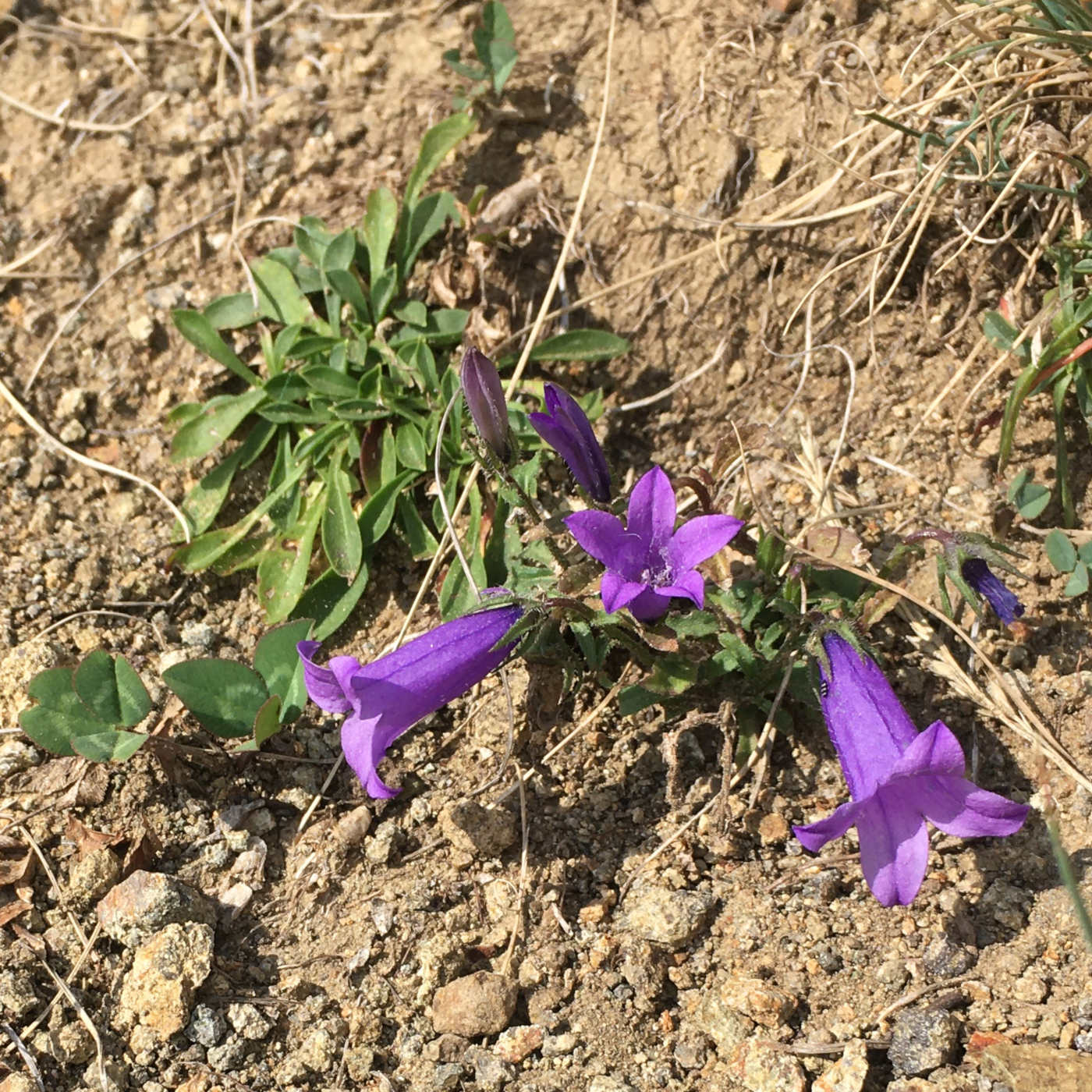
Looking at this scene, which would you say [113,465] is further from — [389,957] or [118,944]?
[389,957]

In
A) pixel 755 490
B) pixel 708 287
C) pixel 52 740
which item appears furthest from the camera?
pixel 708 287

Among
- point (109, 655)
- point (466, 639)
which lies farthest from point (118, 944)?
point (466, 639)

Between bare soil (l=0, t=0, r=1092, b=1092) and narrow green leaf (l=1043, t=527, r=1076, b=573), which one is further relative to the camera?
narrow green leaf (l=1043, t=527, r=1076, b=573)

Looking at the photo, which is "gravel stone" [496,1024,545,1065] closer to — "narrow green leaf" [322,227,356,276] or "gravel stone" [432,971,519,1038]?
"gravel stone" [432,971,519,1038]

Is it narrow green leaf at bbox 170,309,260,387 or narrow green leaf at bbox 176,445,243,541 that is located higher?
narrow green leaf at bbox 170,309,260,387

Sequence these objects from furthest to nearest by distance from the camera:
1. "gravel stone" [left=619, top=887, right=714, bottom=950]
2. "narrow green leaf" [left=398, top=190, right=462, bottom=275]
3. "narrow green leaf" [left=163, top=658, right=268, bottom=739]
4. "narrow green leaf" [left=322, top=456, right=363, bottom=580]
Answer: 1. "narrow green leaf" [left=398, top=190, right=462, bottom=275]
2. "narrow green leaf" [left=322, top=456, right=363, bottom=580]
3. "narrow green leaf" [left=163, top=658, right=268, bottom=739]
4. "gravel stone" [left=619, top=887, right=714, bottom=950]

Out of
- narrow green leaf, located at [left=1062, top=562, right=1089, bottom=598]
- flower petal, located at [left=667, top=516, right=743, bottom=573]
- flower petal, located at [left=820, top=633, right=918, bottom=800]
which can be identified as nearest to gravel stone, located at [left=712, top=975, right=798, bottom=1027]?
flower petal, located at [left=820, top=633, right=918, bottom=800]

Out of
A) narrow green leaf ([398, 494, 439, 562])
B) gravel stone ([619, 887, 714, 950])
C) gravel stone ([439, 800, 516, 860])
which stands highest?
narrow green leaf ([398, 494, 439, 562])

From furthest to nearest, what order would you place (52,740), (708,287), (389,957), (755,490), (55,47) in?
(55,47) < (708,287) < (755,490) < (52,740) < (389,957)
